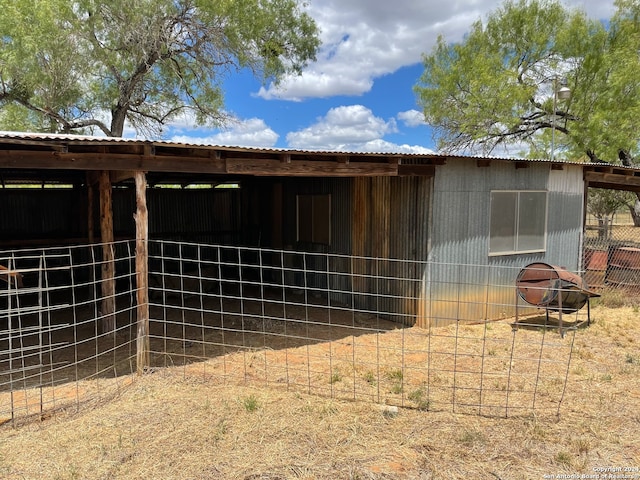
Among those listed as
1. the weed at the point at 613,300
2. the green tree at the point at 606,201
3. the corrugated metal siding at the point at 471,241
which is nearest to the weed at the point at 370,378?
the corrugated metal siding at the point at 471,241

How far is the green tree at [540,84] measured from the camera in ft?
47.1

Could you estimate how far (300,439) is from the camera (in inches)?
144

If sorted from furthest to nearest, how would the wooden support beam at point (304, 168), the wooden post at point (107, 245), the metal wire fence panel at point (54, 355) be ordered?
1. the wooden post at point (107, 245)
2. the wooden support beam at point (304, 168)
3. the metal wire fence panel at point (54, 355)

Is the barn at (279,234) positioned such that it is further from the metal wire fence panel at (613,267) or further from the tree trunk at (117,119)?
the tree trunk at (117,119)

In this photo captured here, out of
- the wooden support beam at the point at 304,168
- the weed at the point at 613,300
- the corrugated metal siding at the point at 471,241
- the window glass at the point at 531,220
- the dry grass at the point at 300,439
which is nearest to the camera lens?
the dry grass at the point at 300,439

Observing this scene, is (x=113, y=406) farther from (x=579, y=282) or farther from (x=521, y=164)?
(x=521, y=164)

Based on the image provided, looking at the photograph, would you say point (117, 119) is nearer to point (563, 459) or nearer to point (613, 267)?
point (613, 267)

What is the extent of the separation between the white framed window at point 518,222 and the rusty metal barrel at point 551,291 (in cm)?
93

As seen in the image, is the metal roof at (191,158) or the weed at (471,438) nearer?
the weed at (471,438)

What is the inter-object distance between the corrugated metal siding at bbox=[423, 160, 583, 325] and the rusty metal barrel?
440 mm

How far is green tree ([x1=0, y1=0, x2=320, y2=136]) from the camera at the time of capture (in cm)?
1233

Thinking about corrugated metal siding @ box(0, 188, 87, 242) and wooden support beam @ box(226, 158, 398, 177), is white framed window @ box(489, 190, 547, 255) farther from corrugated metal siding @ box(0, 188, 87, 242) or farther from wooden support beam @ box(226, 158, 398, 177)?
corrugated metal siding @ box(0, 188, 87, 242)

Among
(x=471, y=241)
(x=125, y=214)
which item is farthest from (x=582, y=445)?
(x=125, y=214)

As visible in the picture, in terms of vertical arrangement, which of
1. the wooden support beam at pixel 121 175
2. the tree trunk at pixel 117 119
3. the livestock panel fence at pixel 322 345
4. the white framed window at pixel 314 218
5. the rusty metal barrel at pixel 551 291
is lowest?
the livestock panel fence at pixel 322 345
